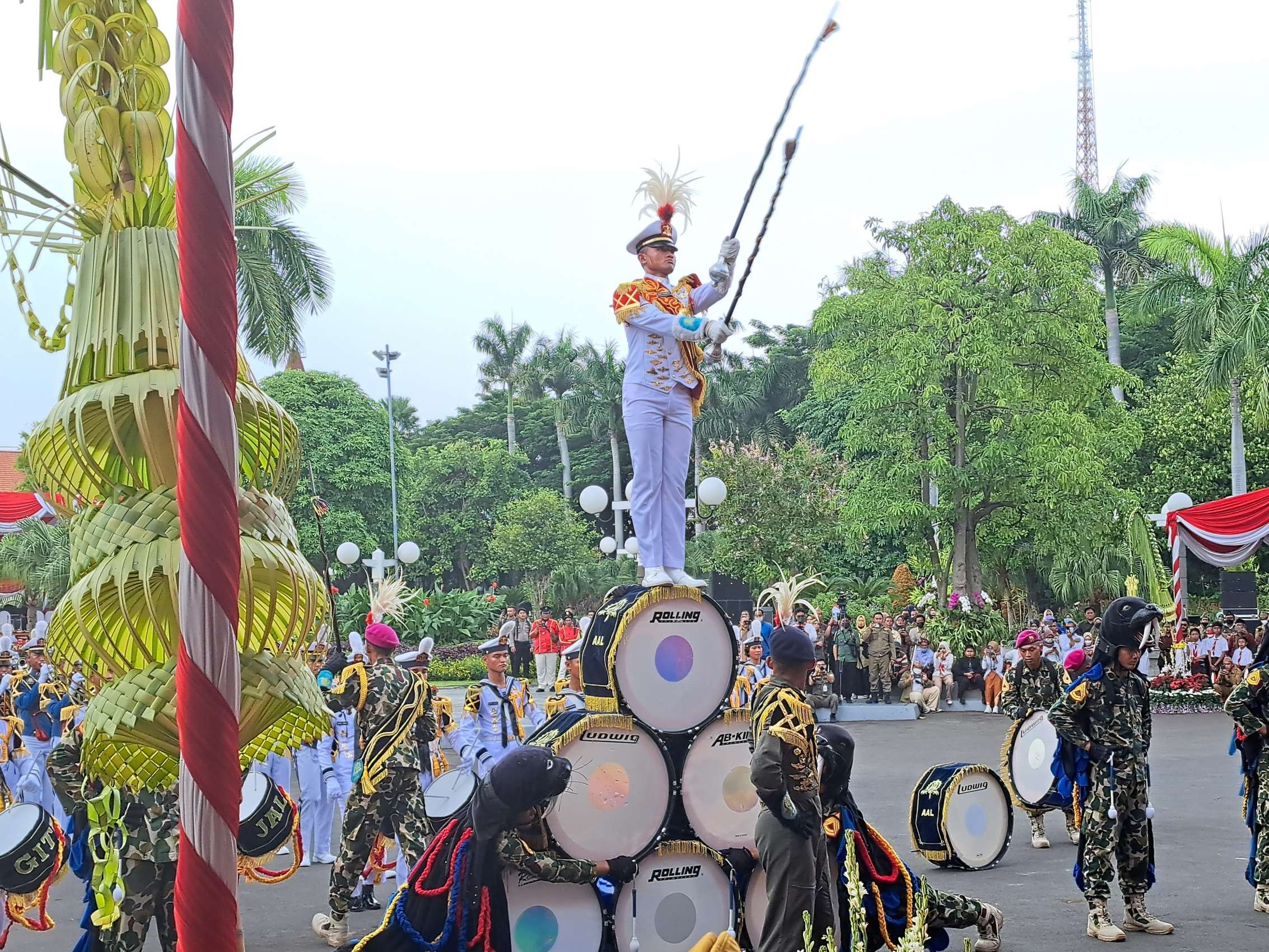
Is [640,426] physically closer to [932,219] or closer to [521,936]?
[521,936]

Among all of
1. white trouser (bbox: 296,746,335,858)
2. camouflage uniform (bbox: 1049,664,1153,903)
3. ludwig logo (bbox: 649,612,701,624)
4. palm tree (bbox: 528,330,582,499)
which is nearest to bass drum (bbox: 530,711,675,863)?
ludwig logo (bbox: 649,612,701,624)

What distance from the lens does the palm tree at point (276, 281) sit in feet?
83.5

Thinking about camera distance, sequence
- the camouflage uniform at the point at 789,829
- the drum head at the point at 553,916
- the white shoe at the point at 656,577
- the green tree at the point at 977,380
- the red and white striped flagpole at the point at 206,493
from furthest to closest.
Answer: the green tree at the point at 977,380 < the white shoe at the point at 656,577 < the drum head at the point at 553,916 < the camouflage uniform at the point at 789,829 < the red and white striped flagpole at the point at 206,493

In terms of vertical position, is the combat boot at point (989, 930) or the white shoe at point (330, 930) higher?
the combat boot at point (989, 930)

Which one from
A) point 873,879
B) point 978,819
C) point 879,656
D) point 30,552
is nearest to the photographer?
point 873,879

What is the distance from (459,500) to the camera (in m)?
49.5

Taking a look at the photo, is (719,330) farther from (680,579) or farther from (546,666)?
(546,666)

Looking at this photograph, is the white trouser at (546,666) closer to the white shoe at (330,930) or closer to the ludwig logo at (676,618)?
the white shoe at (330,930)

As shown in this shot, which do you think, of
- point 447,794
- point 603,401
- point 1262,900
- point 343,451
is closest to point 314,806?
point 447,794

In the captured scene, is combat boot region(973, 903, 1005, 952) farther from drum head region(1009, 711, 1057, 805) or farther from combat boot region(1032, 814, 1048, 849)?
combat boot region(1032, 814, 1048, 849)

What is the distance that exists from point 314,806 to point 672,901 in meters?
5.19

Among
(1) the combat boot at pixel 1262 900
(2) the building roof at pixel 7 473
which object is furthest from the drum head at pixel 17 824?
(2) the building roof at pixel 7 473

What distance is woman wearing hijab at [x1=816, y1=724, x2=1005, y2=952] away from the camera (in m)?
6.18

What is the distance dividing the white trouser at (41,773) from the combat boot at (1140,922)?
8.42 meters
